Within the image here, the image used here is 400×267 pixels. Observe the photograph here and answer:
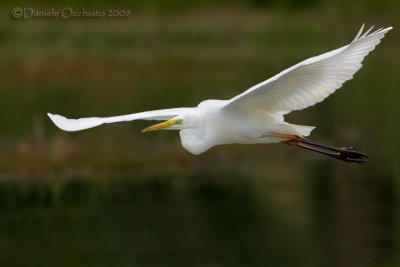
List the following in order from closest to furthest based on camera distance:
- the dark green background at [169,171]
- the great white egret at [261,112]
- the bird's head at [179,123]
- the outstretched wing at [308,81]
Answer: the outstretched wing at [308,81] < the great white egret at [261,112] < the bird's head at [179,123] < the dark green background at [169,171]

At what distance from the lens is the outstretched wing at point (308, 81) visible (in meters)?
6.16

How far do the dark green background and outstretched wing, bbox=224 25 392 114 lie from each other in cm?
472

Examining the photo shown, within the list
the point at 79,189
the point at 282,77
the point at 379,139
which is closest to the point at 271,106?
the point at 282,77

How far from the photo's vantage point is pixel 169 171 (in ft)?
46.5

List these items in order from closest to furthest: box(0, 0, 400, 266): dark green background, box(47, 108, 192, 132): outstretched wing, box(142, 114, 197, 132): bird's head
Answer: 1. box(142, 114, 197, 132): bird's head
2. box(47, 108, 192, 132): outstretched wing
3. box(0, 0, 400, 266): dark green background

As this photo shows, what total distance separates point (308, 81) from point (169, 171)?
766 centimetres

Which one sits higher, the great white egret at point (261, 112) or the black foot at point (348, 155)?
the great white egret at point (261, 112)

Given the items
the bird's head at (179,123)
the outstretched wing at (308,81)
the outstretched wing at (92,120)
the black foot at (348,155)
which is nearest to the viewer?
the outstretched wing at (308,81)

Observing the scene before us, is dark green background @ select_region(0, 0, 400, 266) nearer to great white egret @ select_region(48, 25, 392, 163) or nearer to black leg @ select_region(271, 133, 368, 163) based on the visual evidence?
black leg @ select_region(271, 133, 368, 163)

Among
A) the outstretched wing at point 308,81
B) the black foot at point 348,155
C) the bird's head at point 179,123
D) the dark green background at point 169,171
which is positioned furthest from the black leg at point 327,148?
the dark green background at point 169,171

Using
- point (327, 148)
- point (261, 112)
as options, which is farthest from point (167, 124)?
point (327, 148)

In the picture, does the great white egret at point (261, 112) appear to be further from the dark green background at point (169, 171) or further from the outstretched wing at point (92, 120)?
the dark green background at point (169, 171)

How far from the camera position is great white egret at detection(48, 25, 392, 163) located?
21.2 feet

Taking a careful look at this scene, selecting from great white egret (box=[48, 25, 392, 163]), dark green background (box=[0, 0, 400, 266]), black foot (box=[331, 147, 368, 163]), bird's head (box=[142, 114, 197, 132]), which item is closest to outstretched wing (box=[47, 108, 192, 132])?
great white egret (box=[48, 25, 392, 163])
